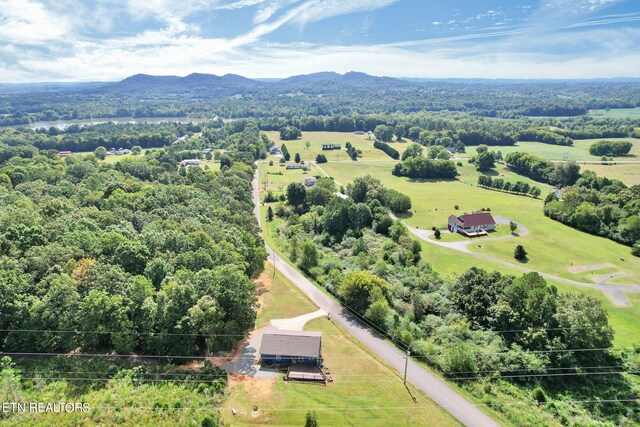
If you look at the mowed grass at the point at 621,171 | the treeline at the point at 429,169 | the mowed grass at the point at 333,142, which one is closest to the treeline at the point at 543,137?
the mowed grass at the point at 621,171

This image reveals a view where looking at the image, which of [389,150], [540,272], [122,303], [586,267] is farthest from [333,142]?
[122,303]

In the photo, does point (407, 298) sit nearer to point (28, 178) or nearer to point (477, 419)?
point (477, 419)

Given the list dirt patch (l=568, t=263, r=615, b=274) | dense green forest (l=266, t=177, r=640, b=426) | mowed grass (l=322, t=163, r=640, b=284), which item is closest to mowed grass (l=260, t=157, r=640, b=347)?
mowed grass (l=322, t=163, r=640, b=284)

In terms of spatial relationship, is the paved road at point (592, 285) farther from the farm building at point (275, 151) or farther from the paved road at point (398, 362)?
the farm building at point (275, 151)

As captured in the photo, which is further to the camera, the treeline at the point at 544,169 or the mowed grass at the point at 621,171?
the mowed grass at the point at 621,171

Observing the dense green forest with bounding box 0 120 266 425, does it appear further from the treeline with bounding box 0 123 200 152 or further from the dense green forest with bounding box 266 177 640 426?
the treeline with bounding box 0 123 200 152

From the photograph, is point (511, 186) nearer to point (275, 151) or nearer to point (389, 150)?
point (389, 150)

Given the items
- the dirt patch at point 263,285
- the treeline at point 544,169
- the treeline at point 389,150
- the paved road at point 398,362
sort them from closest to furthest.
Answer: the paved road at point 398,362
the dirt patch at point 263,285
the treeline at point 544,169
the treeline at point 389,150
